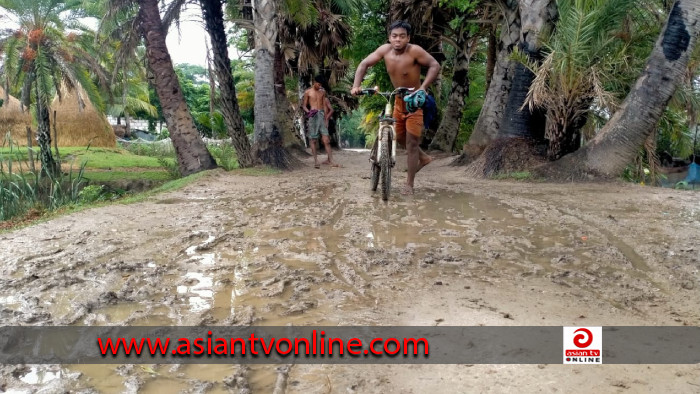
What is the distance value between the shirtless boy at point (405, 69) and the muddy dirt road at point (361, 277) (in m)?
0.91

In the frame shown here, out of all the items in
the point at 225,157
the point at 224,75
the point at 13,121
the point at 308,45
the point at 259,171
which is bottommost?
the point at 259,171

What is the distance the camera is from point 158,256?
3805 mm

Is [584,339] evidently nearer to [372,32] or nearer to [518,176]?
[518,176]

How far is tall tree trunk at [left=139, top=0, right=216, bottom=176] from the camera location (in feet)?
31.7

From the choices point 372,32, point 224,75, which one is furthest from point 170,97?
point 372,32

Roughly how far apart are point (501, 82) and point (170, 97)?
6551mm

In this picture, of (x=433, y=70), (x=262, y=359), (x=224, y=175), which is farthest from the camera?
(x=224, y=175)

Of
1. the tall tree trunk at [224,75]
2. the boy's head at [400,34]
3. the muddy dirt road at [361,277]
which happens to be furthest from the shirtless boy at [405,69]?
the tall tree trunk at [224,75]

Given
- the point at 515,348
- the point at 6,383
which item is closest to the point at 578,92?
the point at 515,348

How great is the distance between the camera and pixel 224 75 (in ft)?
35.5

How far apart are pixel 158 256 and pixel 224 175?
5.28 metres

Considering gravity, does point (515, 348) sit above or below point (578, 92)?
below

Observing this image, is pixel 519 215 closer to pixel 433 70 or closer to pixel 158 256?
pixel 433 70

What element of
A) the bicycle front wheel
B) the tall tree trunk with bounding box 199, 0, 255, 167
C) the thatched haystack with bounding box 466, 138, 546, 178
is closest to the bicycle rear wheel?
the bicycle front wheel
